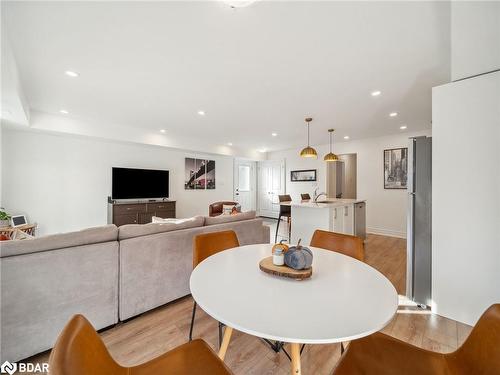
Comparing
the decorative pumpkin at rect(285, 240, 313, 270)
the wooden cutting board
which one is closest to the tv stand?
the wooden cutting board

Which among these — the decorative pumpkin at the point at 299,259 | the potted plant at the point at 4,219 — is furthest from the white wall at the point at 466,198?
the potted plant at the point at 4,219

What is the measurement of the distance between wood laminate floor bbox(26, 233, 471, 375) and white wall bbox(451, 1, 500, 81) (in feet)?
7.13

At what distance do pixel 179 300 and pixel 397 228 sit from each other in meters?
4.98

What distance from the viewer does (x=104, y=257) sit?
172 centimetres

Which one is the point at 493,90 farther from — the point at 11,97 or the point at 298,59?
the point at 11,97

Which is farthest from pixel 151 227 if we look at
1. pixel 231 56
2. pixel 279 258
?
pixel 231 56

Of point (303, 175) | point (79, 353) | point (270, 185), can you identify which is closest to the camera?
point (79, 353)

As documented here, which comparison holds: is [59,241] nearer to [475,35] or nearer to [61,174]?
[61,174]

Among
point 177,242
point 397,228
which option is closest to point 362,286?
→ point 177,242

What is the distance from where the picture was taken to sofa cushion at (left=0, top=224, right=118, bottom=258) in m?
1.40

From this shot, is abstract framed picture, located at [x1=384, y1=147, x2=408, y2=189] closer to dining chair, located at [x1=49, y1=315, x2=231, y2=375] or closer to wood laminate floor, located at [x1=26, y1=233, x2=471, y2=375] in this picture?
wood laminate floor, located at [x1=26, y1=233, x2=471, y2=375]

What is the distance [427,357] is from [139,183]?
5380mm

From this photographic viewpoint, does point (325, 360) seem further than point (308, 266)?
Yes

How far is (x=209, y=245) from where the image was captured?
5.56ft
